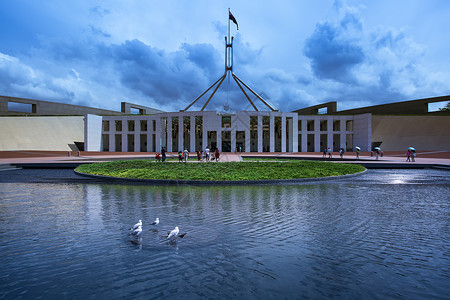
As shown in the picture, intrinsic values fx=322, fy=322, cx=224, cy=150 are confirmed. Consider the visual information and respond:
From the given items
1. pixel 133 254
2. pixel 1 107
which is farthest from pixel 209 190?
pixel 1 107

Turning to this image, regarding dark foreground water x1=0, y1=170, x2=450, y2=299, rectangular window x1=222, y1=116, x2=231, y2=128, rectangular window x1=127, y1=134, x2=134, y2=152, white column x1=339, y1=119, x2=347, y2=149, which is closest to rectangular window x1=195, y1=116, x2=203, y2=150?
rectangular window x1=222, y1=116, x2=231, y2=128

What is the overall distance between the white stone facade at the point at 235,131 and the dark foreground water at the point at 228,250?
36001 millimetres

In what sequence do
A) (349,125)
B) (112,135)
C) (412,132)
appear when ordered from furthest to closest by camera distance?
(349,125)
(112,135)
(412,132)

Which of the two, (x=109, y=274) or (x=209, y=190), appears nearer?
(x=109, y=274)

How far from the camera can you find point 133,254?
14.6 feet

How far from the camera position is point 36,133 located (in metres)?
46.1

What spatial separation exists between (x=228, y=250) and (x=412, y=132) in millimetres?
48245

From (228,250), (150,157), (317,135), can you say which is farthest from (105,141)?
(228,250)

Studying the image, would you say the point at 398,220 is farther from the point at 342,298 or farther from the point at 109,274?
the point at 109,274

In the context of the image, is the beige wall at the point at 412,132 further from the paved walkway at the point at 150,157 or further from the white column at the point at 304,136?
the paved walkway at the point at 150,157

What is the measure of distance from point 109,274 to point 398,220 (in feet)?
18.1

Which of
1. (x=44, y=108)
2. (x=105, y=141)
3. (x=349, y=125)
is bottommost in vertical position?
(x=105, y=141)

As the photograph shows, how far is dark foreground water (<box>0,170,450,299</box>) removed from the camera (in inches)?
137

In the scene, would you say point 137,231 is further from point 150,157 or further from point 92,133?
point 92,133
